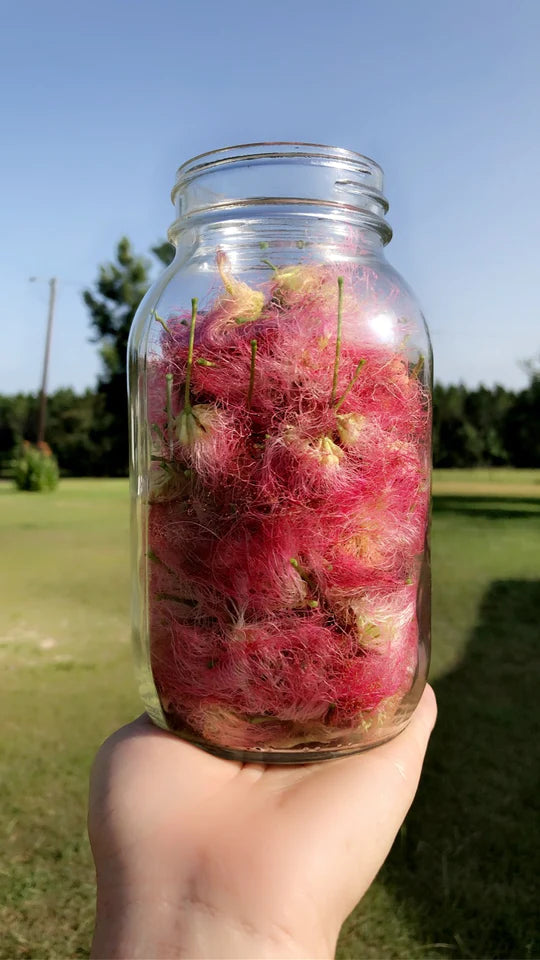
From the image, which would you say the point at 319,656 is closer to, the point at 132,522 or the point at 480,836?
the point at 132,522

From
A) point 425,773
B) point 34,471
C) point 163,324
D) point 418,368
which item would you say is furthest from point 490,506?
point 163,324

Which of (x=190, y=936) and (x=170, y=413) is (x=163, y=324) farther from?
(x=190, y=936)

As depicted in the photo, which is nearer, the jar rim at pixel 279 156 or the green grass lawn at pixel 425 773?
the jar rim at pixel 279 156

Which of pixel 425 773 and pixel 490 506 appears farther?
pixel 490 506

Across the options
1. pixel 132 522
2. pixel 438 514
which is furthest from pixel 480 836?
pixel 438 514

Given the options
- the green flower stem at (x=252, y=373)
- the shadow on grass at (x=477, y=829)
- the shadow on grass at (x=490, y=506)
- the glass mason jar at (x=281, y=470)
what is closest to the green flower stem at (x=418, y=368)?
the glass mason jar at (x=281, y=470)

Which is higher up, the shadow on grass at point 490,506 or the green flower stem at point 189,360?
the green flower stem at point 189,360

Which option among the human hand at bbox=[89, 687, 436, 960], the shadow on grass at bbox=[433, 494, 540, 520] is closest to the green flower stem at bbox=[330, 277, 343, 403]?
the human hand at bbox=[89, 687, 436, 960]

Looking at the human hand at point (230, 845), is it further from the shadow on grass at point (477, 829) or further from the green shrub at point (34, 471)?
the green shrub at point (34, 471)
